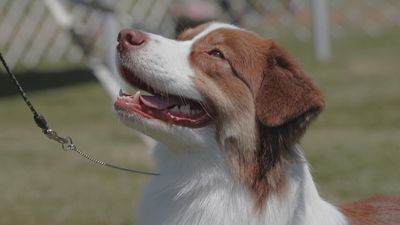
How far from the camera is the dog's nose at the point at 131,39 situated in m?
A: 4.37

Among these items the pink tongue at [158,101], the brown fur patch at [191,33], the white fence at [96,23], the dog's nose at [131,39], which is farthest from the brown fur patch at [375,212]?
the white fence at [96,23]

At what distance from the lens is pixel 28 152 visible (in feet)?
34.6

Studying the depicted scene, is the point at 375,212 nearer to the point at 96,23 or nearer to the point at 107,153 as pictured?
the point at 107,153

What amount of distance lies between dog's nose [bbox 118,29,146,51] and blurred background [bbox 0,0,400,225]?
210 cm

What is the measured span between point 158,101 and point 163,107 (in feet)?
0.14

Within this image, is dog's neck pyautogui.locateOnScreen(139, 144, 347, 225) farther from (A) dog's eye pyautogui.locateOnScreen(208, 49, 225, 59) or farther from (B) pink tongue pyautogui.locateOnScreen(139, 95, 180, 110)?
(A) dog's eye pyautogui.locateOnScreen(208, 49, 225, 59)

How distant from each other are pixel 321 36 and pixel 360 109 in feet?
23.4

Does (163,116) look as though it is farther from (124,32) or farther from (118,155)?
(118,155)

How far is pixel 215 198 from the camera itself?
4422mm

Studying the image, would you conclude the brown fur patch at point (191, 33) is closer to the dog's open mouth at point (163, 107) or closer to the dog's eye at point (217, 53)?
the dog's eye at point (217, 53)

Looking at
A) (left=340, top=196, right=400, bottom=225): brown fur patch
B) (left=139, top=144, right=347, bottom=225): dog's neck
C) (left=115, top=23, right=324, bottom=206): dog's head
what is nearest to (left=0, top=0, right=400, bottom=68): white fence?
(left=340, top=196, right=400, bottom=225): brown fur patch

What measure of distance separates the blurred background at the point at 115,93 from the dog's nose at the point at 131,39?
82.7 inches

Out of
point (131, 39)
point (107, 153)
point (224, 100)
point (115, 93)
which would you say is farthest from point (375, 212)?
point (107, 153)

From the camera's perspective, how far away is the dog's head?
4.34 m
